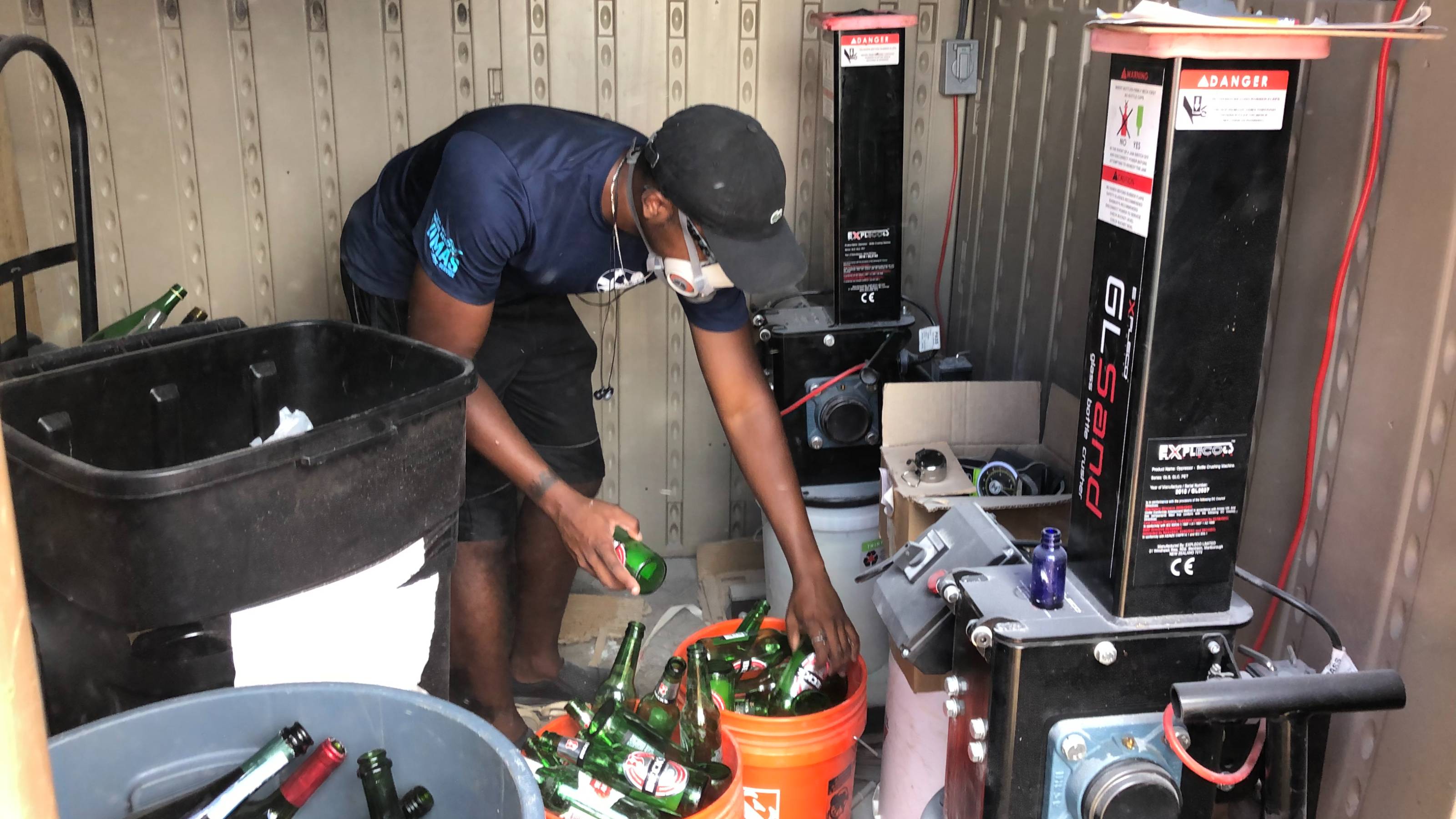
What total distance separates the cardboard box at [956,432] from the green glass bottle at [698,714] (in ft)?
1.27

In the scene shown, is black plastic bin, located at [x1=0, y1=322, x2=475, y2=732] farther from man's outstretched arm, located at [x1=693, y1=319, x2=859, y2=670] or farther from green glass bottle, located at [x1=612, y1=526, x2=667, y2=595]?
man's outstretched arm, located at [x1=693, y1=319, x2=859, y2=670]

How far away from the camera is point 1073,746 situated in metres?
1.07

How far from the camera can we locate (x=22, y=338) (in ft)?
6.22

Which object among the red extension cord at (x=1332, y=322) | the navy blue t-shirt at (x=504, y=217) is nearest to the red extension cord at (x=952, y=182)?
the navy blue t-shirt at (x=504, y=217)

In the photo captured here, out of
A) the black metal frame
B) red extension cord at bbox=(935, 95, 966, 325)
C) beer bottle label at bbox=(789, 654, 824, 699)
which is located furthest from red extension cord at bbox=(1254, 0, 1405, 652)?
the black metal frame

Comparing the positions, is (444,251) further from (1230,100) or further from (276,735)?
(1230,100)

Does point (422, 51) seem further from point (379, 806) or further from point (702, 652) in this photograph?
point (379, 806)

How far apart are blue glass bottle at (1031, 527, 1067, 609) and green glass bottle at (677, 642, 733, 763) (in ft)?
2.24

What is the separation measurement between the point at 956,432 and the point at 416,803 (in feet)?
4.08

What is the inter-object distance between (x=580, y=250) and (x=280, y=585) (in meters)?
0.90

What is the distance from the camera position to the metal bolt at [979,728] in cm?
110

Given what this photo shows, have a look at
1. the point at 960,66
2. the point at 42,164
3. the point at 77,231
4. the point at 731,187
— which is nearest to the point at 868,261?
the point at 960,66

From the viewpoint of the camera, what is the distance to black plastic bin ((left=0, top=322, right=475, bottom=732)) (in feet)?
3.28

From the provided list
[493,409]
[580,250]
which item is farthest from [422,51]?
[493,409]
